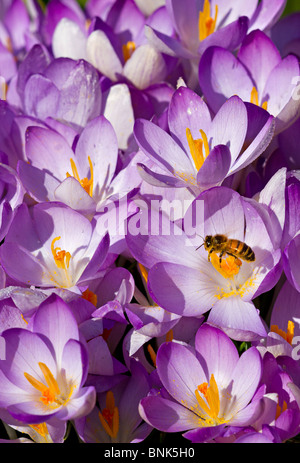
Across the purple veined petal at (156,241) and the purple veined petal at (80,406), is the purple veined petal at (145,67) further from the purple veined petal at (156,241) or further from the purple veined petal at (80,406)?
the purple veined petal at (80,406)

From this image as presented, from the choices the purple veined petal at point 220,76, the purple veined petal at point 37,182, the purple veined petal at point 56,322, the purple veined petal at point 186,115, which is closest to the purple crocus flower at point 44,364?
the purple veined petal at point 56,322

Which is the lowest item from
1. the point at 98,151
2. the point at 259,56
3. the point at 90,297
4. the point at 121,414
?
the point at 121,414

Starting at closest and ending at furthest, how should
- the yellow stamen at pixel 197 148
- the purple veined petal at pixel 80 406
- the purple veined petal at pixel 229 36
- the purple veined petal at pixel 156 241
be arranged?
the purple veined petal at pixel 80 406, the purple veined petal at pixel 156 241, the yellow stamen at pixel 197 148, the purple veined petal at pixel 229 36

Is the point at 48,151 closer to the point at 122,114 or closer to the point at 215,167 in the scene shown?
the point at 122,114

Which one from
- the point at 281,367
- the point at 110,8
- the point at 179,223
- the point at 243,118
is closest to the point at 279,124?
the point at 243,118

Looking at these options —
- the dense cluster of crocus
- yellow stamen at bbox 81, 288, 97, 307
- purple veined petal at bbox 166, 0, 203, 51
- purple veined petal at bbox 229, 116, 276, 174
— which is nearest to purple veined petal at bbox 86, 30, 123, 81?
the dense cluster of crocus

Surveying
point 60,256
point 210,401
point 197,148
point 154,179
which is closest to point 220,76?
point 197,148
